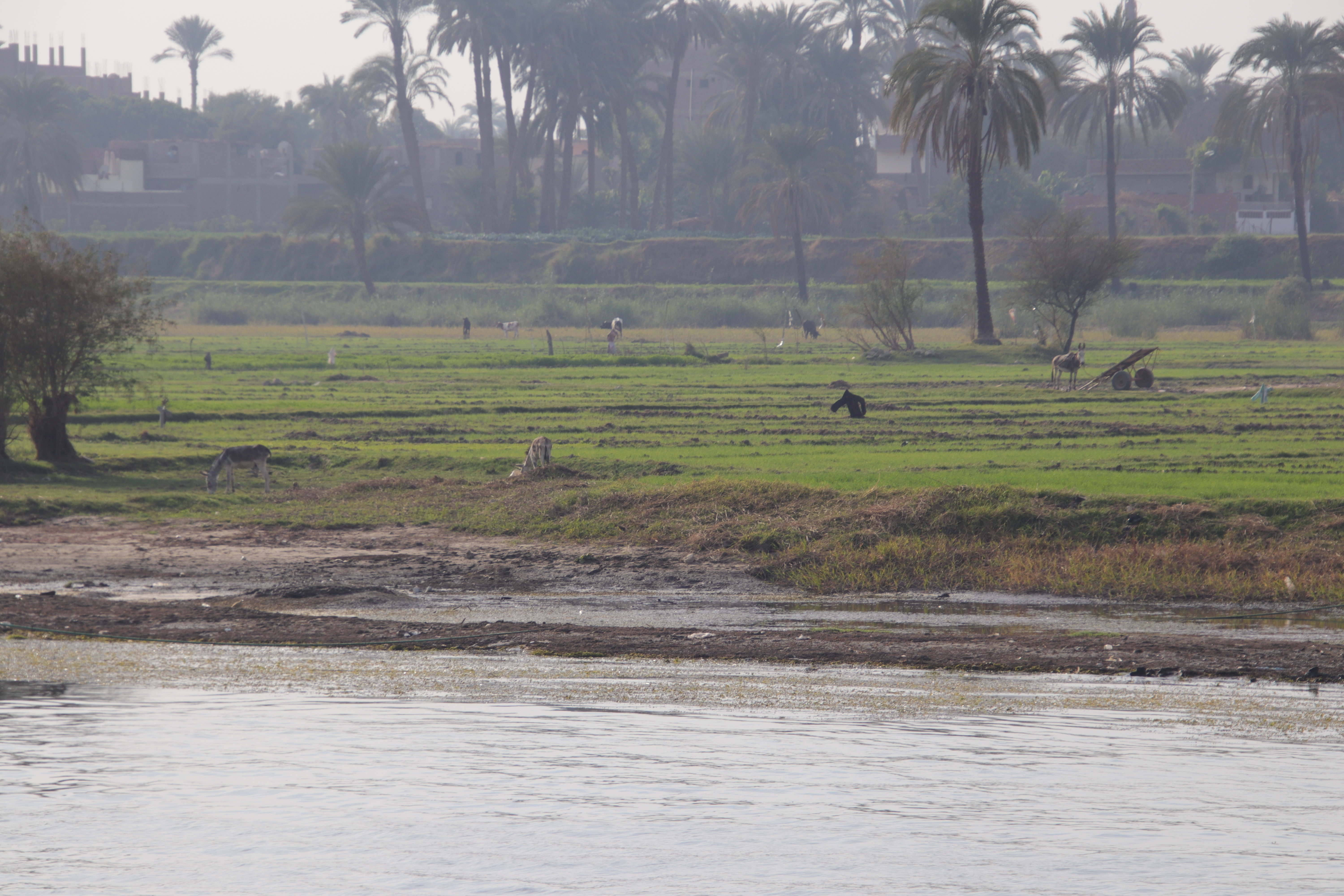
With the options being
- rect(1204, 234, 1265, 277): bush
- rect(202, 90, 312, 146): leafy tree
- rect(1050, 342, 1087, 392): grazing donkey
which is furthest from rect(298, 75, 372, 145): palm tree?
rect(1050, 342, 1087, 392): grazing donkey

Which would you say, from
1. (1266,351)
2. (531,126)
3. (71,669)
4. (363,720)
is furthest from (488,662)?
(531,126)

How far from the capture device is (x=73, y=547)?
1839 cm

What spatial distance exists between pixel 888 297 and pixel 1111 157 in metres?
34.4

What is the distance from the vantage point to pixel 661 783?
368 inches

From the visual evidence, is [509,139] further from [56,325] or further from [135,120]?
[56,325]

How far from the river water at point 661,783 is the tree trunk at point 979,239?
47.5m

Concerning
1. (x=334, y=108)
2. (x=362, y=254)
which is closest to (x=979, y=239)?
(x=362, y=254)

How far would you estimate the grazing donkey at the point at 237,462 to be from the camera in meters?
22.7

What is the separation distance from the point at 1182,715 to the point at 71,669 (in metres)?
9.19

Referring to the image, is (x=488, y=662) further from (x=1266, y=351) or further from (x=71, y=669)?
(x=1266, y=351)

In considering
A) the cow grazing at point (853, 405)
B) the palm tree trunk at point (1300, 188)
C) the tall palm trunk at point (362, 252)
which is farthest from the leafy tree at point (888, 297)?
the tall palm trunk at point (362, 252)

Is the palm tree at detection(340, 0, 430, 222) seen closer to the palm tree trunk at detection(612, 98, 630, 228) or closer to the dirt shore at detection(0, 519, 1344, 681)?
the palm tree trunk at detection(612, 98, 630, 228)

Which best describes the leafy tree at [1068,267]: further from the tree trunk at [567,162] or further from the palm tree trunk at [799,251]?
the tree trunk at [567,162]

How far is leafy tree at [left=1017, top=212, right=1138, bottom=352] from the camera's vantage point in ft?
178
